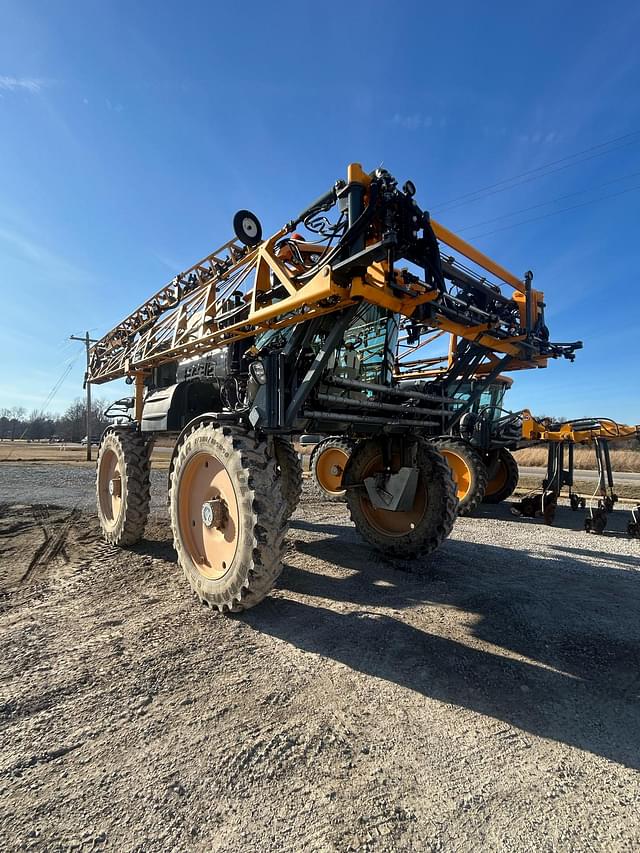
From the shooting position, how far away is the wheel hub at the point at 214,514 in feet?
12.3

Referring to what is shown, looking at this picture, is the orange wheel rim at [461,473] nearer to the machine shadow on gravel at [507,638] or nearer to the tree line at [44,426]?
the machine shadow on gravel at [507,638]

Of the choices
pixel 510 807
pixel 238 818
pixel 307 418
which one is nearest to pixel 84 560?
pixel 307 418

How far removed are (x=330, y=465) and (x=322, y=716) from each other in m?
9.72

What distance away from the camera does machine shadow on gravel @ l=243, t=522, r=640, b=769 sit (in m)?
2.37

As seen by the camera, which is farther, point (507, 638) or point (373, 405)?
point (373, 405)

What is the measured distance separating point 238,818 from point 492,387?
1097 centimetres

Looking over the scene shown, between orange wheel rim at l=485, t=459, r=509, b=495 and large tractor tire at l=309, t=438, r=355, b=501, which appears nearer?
large tractor tire at l=309, t=438, r=355, b=501

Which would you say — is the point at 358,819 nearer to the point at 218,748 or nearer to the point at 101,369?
the point at 218,748

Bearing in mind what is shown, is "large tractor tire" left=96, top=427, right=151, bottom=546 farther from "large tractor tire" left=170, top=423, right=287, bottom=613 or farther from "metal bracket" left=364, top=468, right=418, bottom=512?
"metal bracket" left=364, top=468, right=418, bottom=512

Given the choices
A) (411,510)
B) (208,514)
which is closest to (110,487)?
(208,514)

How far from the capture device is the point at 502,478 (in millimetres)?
11953

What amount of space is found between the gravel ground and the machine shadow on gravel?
0.7 inches

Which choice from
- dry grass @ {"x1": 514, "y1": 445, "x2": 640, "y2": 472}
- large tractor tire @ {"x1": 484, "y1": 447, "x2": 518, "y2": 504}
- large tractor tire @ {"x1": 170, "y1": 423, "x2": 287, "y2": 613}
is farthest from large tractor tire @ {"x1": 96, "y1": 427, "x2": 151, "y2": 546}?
dry grass @ {"x1": 514, "y1": 445, "x2": 640, "y2": 472}

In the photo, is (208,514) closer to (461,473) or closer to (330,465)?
(461,473)
